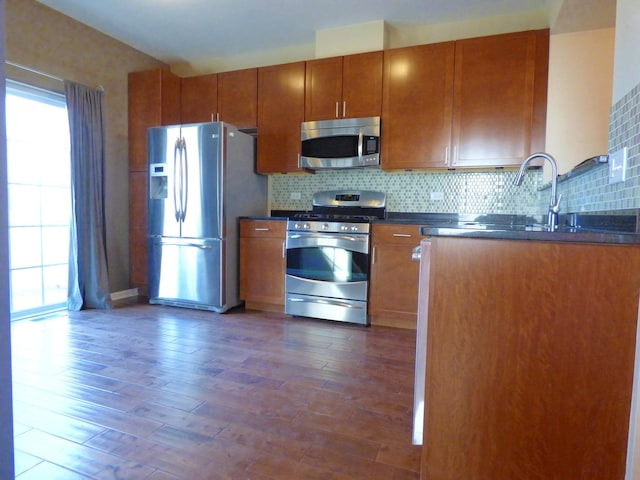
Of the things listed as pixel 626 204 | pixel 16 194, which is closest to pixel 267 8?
pixel 16 194

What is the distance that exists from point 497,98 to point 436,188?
85 centimetres

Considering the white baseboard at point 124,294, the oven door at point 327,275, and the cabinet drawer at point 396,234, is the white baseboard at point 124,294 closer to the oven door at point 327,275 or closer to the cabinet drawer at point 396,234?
the oven door at point 327,275

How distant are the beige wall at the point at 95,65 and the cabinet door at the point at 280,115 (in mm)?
1432

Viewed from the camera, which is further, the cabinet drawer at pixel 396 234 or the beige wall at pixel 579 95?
the cabinet drawer at pixel 396 234

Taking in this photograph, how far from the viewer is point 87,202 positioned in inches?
132

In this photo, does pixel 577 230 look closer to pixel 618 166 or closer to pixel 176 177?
pixel 618 166

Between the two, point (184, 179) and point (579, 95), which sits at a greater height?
point (579, 95)

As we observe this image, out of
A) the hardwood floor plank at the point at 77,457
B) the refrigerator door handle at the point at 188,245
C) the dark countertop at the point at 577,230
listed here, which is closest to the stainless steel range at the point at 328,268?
the refrigerator door handle at the point at 188,245

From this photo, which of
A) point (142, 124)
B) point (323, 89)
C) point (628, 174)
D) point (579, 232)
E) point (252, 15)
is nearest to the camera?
point (579, 232)

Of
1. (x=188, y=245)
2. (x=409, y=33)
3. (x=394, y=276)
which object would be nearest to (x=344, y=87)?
(x=409, y=33)

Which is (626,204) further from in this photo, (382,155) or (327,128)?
(327,128)

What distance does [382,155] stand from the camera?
3217 millimetres

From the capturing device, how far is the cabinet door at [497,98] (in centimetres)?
279

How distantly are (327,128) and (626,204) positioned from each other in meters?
2.47
